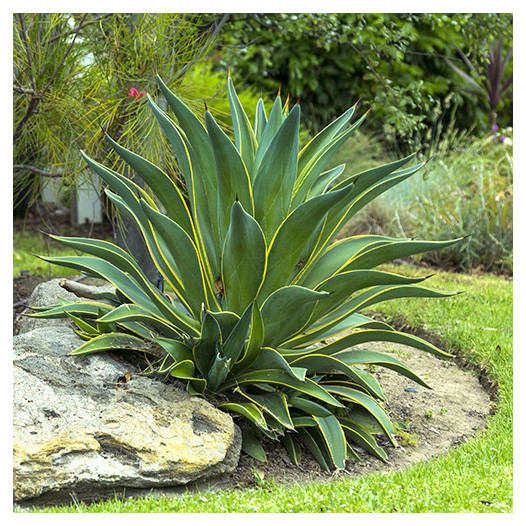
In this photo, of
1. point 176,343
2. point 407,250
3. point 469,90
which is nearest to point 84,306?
point 176,343

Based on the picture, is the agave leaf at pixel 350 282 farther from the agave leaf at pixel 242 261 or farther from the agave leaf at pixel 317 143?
the agave leaf at pixel 317 143

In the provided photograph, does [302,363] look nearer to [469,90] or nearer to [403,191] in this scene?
[403,191]

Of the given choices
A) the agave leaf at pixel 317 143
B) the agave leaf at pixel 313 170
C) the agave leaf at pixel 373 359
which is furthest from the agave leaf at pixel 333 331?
Result: the agave leaf at pixel 317 143

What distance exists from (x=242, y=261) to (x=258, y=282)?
125 millimetres

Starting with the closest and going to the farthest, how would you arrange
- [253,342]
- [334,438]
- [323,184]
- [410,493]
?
1. [410,493]
2. [253,342]
3. [334,438]
4. [323,184]

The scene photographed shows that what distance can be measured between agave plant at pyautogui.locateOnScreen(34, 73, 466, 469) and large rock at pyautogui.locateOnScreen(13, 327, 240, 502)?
114 mm

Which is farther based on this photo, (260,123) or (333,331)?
(260,123)

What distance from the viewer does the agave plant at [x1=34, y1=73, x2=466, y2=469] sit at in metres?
2.49

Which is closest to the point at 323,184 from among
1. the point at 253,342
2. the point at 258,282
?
the point at 258,282

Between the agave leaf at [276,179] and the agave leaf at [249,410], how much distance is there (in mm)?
711

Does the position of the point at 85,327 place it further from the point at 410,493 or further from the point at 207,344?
the point at 410,493

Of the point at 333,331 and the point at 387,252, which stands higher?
the point at 387,252

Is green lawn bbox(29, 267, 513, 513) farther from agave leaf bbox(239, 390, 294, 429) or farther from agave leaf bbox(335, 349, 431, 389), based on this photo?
agave leaf bbox(335, 349, 431, 389)

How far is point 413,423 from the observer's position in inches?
123
